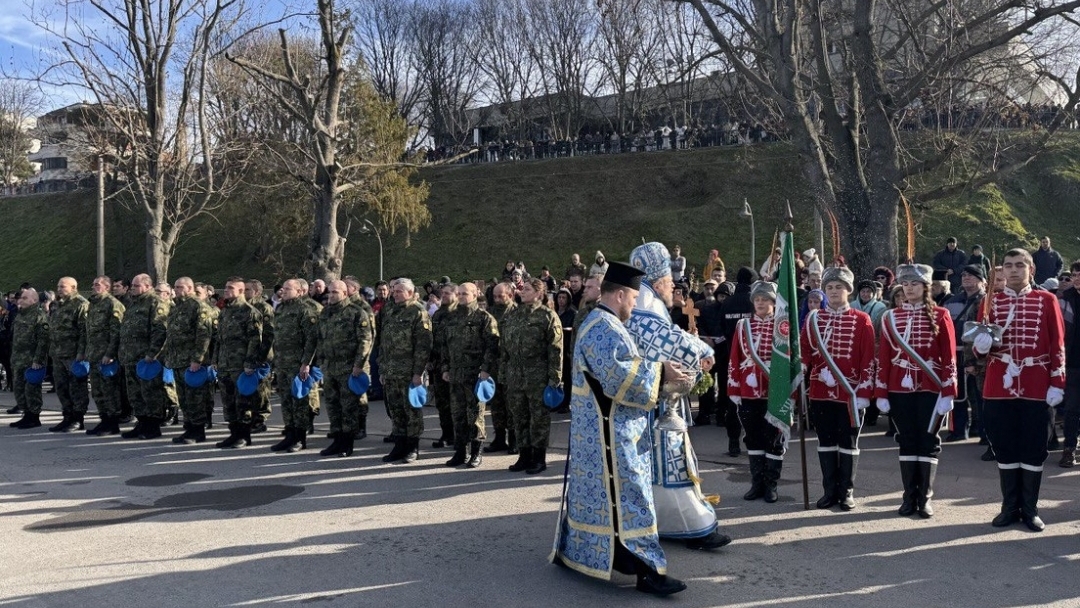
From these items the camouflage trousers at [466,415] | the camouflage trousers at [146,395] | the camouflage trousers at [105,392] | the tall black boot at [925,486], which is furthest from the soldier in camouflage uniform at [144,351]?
the tall black boot at [925,486]

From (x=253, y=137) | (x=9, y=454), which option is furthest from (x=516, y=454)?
(x=253, y=137)

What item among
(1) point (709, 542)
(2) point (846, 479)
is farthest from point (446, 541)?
(2) point (846, 479)

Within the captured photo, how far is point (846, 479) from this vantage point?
299 inches

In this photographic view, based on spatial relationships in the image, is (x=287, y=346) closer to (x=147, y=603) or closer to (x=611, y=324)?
(x=147, y=603)

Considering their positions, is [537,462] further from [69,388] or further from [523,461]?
[69,388]

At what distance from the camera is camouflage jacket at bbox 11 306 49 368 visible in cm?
1336

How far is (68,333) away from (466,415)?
650 cm

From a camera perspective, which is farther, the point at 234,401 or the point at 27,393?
the point at 27,393

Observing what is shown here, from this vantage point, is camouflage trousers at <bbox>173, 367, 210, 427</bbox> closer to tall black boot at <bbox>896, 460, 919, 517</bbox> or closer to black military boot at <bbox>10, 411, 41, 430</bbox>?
black military boot at <bbox>10, 411, 41, 430</bbox>

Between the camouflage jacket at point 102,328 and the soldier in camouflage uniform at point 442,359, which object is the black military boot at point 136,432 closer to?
the camouflage jacket at point 102,328

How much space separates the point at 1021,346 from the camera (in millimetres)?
7078

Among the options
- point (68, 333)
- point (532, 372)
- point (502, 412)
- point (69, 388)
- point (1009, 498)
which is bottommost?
point (1009, 498)

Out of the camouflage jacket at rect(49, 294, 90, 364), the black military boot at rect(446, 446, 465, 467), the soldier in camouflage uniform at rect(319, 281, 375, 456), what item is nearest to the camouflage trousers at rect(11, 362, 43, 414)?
the camouflage jacket at rect(49, 294, 90, 364)

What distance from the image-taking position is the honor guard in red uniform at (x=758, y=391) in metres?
7.93
